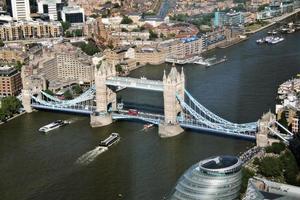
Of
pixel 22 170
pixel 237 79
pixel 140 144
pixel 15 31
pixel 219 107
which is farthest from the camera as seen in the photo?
pixel 15 31

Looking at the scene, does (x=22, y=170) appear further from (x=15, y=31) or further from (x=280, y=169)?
(x=15, y=31)

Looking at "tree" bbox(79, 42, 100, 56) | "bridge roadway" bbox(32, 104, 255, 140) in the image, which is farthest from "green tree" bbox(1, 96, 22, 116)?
"tree" bbox(79, 42, 100, 56)

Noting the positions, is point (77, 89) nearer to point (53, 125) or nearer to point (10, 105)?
point (10, 105)

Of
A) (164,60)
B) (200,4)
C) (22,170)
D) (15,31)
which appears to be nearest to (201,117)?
(22,170)

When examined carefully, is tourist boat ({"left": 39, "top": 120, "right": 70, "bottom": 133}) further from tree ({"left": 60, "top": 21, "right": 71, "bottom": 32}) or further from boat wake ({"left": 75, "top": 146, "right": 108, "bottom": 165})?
tree ({"left": 60, "top": 21, "right": 71, "bottom": 32})

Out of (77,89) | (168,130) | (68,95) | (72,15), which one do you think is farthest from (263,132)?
(72,15)
